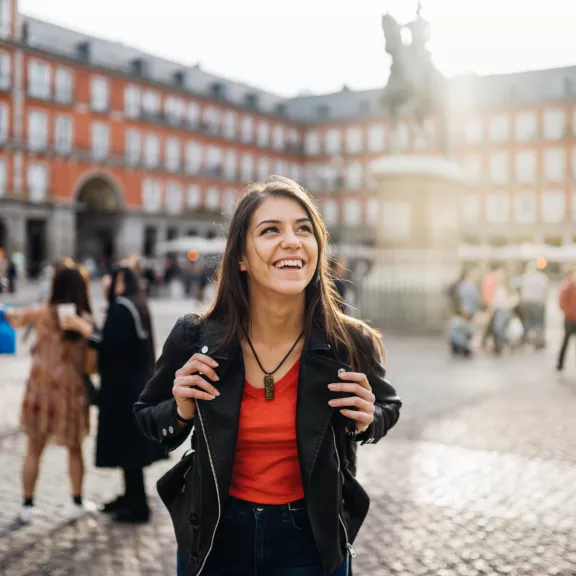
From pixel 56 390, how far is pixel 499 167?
5265 centimetres

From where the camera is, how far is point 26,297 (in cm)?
2567

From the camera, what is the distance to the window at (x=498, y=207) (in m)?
53.8

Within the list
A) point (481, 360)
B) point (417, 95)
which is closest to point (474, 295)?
point (481, 360)

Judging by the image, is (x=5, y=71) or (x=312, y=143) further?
(x=312, y=143)

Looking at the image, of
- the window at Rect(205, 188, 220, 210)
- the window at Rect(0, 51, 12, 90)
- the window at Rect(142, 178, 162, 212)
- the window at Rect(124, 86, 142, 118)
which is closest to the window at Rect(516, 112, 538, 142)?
the window at Rect(205, 188, 220, 210)

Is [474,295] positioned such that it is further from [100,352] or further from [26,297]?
[26,297]

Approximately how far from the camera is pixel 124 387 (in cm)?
472

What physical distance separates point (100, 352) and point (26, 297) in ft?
73.1

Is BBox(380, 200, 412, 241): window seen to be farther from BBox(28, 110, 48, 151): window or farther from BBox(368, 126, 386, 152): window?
BBox(368, 126, 386, 152): window

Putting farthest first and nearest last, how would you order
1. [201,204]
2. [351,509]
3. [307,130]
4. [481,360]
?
[307,130], [201,204], [481,360], [351,509]

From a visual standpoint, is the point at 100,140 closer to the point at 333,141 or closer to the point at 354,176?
the point at 333,141

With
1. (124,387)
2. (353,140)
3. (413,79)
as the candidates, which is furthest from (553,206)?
(124,387)

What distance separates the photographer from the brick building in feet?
135

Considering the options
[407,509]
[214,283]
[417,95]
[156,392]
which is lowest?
[407,509]
